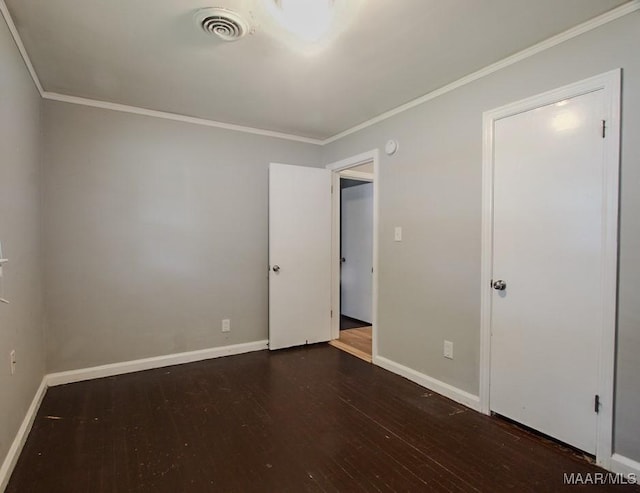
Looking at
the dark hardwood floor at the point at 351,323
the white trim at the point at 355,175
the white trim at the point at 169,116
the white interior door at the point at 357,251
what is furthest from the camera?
the white interior door at the point at 357,251

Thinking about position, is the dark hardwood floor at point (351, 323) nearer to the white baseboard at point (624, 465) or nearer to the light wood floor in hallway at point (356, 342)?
the light wood floor in hallway at point (356, 342)

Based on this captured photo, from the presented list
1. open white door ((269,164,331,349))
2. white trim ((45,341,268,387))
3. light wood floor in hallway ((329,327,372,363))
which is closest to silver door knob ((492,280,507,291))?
light wood floor in hallway ((329,327,372,363))

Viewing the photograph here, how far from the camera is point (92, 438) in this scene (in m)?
2.06

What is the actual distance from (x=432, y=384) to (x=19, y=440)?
8.87 ft

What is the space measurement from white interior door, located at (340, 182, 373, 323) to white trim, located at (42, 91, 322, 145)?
4.45ft

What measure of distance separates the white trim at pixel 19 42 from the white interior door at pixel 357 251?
3775 mm

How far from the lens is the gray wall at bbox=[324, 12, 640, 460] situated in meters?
1.70

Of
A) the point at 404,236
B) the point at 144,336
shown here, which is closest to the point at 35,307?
the point at 144,336

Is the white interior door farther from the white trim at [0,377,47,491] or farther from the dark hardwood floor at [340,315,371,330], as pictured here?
the white trim at [0,377,47,491]

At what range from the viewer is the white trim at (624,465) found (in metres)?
1.66

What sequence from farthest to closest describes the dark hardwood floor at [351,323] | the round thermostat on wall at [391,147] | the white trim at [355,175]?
1. the dark hardwood floor at [351,323]
2. the white trim at [355,175]
3. the round thermostat on wall at [391,147]

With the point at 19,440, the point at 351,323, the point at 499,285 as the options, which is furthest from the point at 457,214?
the point at 19,440

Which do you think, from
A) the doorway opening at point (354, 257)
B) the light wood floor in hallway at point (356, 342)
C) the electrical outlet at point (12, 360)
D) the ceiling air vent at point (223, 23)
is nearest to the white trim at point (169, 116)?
the doorway opening at point (354, 257)

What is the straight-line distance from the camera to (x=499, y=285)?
2268mm
